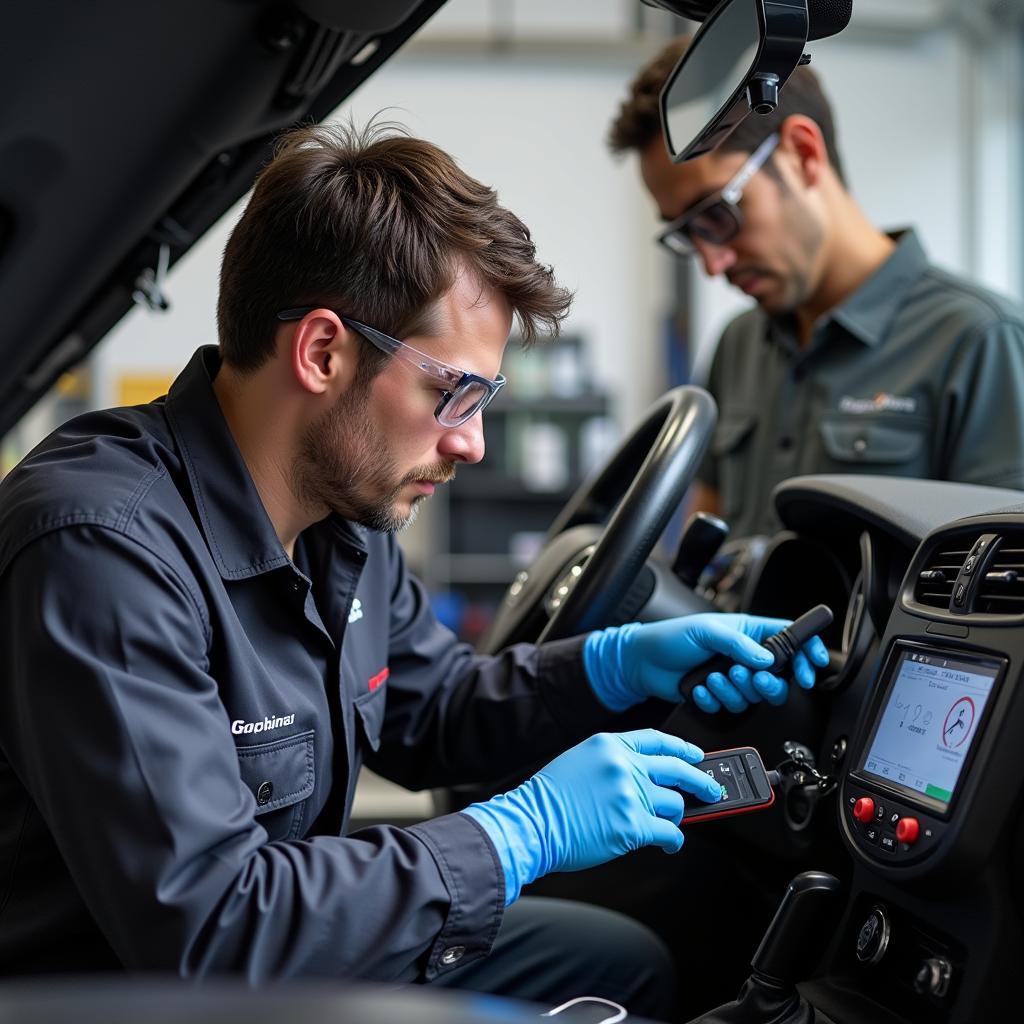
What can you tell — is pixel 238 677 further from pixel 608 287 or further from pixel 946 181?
pixel 608 287

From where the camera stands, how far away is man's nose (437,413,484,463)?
1.13 m

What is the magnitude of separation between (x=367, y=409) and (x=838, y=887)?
0.59m

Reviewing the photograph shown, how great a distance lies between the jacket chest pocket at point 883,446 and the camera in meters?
1.85

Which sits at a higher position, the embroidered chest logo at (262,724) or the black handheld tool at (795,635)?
Result: the black handheld tool at (795,635)

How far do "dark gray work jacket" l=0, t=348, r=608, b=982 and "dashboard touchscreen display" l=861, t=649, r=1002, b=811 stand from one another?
0.32m

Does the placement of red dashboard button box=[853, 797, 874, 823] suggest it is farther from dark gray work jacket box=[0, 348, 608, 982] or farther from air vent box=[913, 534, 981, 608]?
dark gray work jacket box=[0, 348, 608, 982]

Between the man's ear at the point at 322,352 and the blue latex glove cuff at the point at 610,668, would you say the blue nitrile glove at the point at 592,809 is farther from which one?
the man's ear at the point at 322,352

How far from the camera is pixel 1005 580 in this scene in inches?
33.9

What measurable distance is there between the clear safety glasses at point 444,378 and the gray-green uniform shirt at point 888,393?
955 mm

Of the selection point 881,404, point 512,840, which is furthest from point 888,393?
point 512,840

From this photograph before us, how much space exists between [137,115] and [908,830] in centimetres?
96

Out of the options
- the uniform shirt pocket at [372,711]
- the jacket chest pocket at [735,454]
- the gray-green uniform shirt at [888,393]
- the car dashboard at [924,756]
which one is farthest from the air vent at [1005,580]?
the jacket chest pocket at [735,454]

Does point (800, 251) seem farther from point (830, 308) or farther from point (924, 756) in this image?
point (924, 756)

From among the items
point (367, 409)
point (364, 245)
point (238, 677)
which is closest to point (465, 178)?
point (364, 245)
